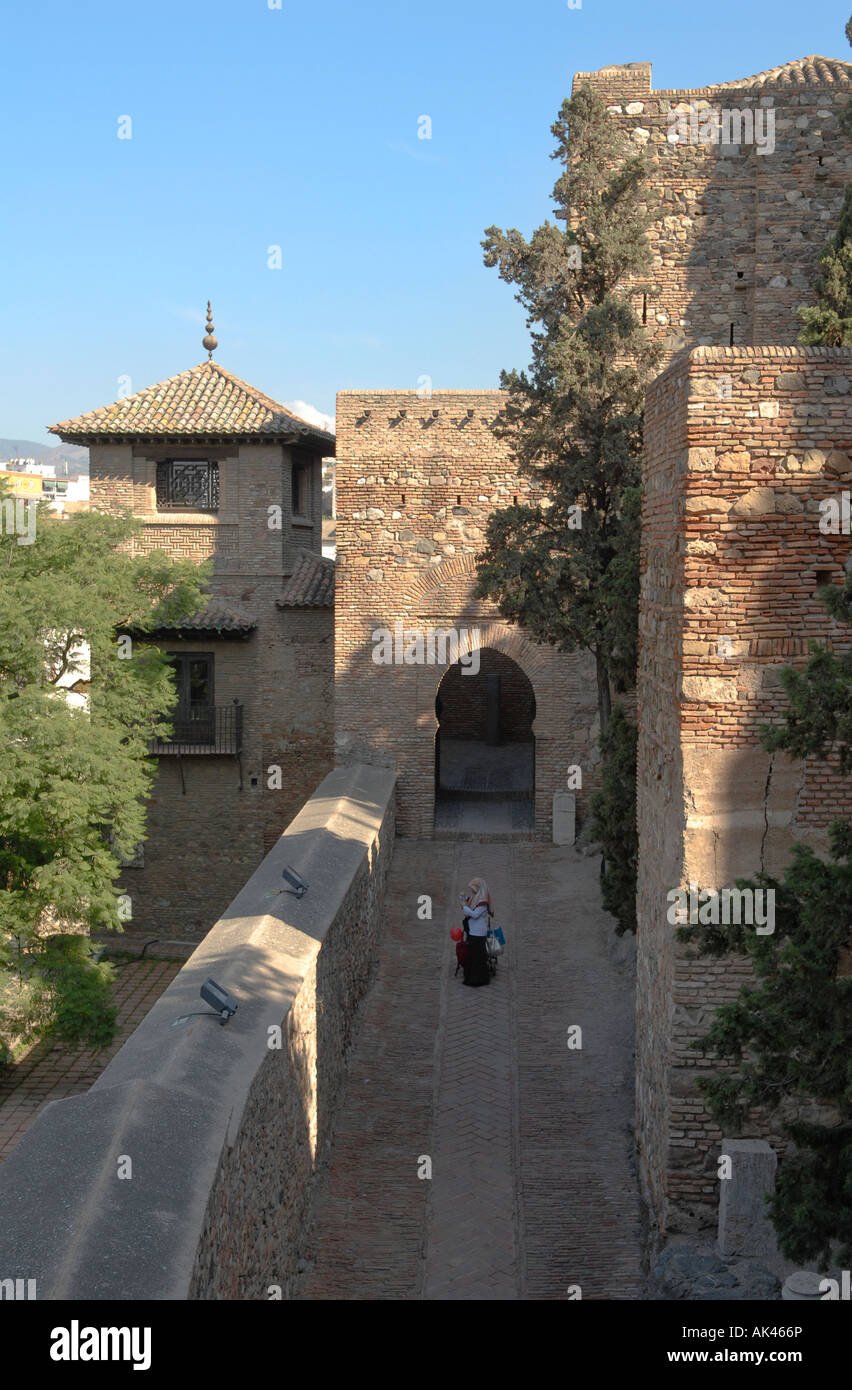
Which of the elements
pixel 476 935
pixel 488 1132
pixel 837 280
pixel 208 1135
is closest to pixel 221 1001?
pixel 208 1135

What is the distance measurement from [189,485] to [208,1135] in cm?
1790

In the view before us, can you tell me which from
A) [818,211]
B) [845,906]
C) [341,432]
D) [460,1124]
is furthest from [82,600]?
[845,906]

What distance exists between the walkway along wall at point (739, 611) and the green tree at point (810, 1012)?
1012mm

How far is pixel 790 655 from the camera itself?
Answer: 6512 millimetres

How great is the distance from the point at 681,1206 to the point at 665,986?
124cm

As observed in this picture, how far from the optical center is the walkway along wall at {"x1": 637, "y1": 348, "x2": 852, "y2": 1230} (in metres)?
6.48

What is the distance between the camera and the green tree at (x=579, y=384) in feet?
45.6

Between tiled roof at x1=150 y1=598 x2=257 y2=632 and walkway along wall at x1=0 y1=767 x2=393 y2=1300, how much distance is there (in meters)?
11.5

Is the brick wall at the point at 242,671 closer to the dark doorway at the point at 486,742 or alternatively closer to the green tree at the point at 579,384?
the dark doorway at the point at 486,742

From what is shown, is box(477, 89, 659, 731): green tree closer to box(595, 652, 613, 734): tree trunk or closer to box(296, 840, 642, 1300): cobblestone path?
box(595, 652, 613, 734): tree trunk

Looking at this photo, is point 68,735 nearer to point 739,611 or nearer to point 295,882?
point 295,882

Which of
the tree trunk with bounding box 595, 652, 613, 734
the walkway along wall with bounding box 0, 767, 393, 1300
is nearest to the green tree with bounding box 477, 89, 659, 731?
the tree trunk with bounding box 595, 652, 613, 734

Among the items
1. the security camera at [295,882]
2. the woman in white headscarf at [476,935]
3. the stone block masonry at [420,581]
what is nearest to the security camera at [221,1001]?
the security camera at [295,882]
